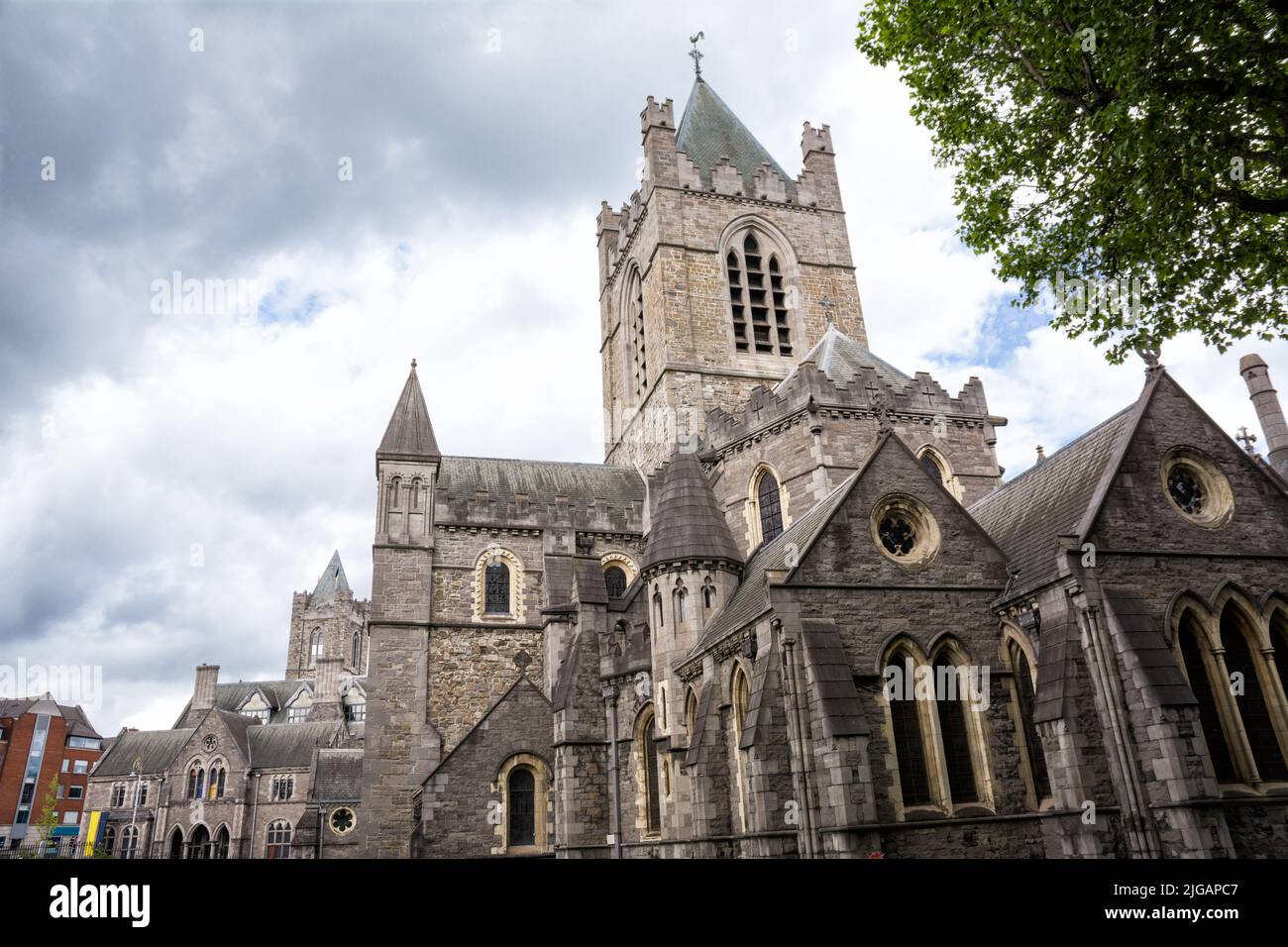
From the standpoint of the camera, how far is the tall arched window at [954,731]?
1459cm

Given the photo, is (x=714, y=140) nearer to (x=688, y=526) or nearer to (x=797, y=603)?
(x=688, y=526)

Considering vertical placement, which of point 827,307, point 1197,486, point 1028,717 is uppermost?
point 827,307

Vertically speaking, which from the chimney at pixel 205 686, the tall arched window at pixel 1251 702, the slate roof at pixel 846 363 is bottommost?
the tall arched window at pixel 1251 702

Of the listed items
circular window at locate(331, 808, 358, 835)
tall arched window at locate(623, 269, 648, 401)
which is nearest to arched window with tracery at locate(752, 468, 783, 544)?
tall arched window at locate(623, 269, 648, 401)

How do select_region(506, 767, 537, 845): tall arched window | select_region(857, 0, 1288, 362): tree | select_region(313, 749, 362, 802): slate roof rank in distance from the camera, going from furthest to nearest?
select_region(313, 749, 362, 802): slate roof
select_region(506, 767, 537, 845): tall arched window
select_region(857, 0, 1288, 362): tree

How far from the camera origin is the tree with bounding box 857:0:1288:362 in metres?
11.2

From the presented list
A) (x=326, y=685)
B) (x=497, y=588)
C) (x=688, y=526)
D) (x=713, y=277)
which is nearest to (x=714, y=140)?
(x=713, y=277)

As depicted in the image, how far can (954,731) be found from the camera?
14.9m

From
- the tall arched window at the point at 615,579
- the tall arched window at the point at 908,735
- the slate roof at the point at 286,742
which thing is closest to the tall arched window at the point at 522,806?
→ the tall arched window at the point at 615,579

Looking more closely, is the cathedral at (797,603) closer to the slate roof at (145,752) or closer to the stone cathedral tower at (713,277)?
the stone cathedral tower at (713,277)

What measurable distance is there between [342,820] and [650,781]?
3590 cm

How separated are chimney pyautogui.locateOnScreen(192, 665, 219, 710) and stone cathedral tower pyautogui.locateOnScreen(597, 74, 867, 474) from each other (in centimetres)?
5024

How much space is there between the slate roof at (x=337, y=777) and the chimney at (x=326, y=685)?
22.2 m

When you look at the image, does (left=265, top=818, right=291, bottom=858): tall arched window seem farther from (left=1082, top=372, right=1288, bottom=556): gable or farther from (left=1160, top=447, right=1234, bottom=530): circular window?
A: (left=1160, top=447, right=1234, bottom=530): circular window
